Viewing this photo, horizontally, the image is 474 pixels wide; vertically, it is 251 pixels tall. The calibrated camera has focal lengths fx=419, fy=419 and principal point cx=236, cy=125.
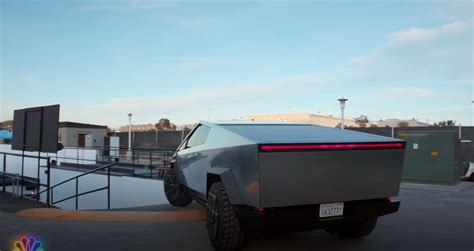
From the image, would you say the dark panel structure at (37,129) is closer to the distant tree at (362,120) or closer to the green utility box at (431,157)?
the green utility box at (431,157)

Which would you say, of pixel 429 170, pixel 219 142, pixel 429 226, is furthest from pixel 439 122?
pixel 219 142

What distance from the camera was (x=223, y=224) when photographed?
4.74 metres

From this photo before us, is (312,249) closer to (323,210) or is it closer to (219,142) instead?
(323,210)

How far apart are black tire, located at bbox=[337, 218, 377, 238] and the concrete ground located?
4.1 inches

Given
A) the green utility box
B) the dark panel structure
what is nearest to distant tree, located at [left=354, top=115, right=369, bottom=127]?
the green utility box

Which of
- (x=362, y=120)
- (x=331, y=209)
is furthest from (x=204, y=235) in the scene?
(x=362, y=120)

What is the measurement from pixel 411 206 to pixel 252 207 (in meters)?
5.33

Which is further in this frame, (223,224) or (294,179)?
(223,224)

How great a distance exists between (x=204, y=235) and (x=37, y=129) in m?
6.24

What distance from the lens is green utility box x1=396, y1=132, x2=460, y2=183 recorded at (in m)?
11.9

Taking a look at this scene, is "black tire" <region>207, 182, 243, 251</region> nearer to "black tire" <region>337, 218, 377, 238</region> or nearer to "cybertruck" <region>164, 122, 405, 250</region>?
"cybertruck" <region>164, 122, 405, 250</region>

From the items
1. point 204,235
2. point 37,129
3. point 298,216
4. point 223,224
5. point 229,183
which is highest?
point 37,129

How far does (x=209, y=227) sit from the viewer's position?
5.21m

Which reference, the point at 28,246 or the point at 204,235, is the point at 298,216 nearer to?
the point at 204,235
